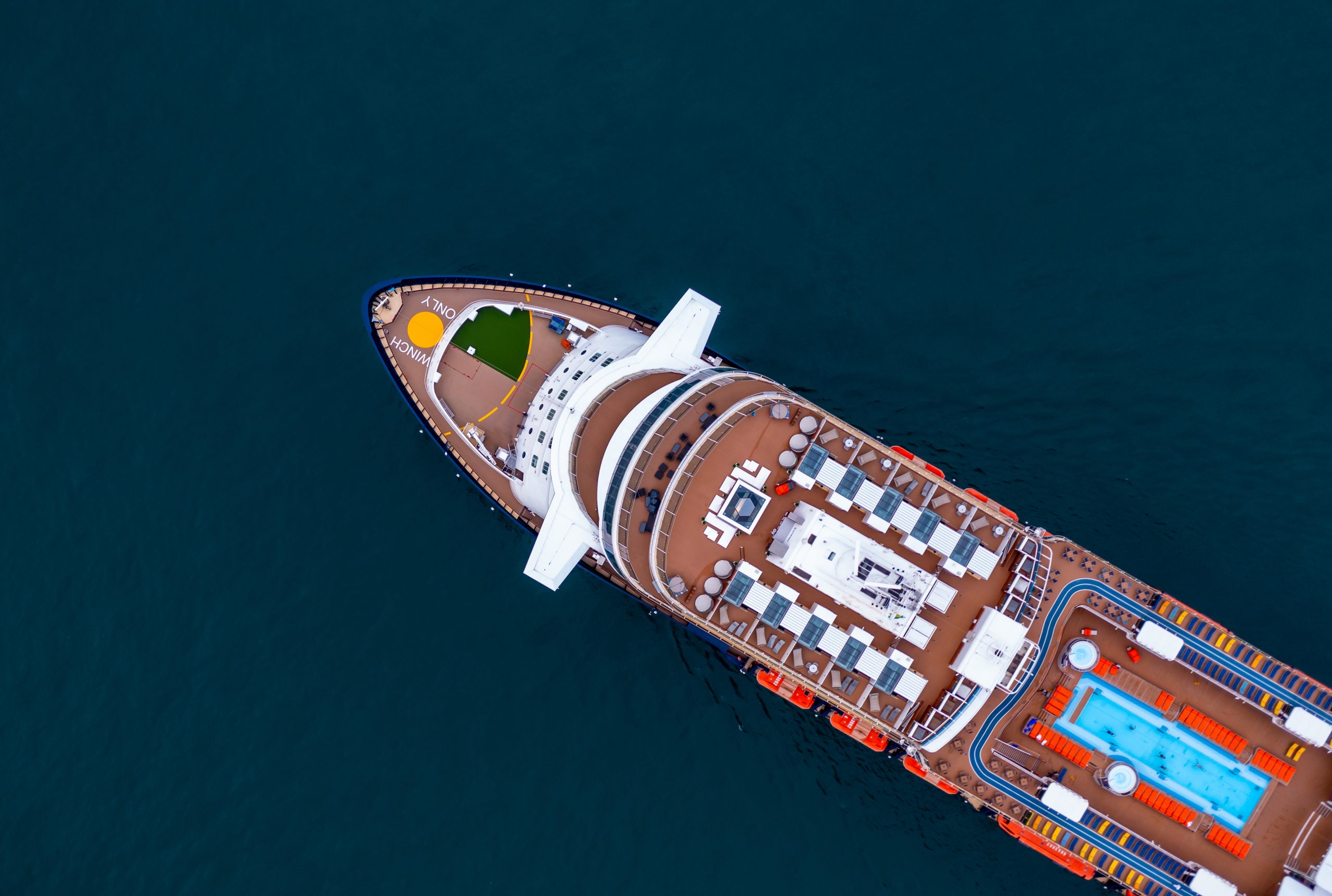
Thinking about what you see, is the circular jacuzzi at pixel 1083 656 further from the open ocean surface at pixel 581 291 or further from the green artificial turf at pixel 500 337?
the green artificial turf at pixel 500 337

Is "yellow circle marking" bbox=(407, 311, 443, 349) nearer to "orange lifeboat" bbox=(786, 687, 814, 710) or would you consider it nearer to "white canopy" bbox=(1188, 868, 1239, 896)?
"orange lifeboat" bbox=(786, 687, 814, 710)

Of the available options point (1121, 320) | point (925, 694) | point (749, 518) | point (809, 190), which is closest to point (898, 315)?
point (809, 190)

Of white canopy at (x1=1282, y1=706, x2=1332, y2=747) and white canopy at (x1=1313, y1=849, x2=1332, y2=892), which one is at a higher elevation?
white canopy at (x1=1282, y1=706, x2=1332, y2=747)

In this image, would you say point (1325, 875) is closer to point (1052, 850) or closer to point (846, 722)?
point (1052, 850)

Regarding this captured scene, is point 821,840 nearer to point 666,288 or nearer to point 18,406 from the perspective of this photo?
point 666,288

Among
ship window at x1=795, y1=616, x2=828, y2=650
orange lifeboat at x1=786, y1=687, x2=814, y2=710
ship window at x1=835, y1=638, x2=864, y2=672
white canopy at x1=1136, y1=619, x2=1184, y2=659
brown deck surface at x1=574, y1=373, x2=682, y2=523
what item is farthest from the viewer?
orange lifeboat at x1=786, y1=687, x2=814, y2=710

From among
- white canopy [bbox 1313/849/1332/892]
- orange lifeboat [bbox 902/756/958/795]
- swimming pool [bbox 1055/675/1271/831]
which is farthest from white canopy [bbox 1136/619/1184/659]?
orange lifeboat [bbox 902/756/958/795]
